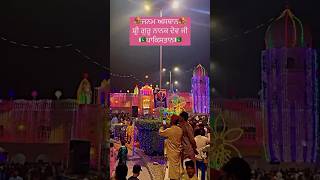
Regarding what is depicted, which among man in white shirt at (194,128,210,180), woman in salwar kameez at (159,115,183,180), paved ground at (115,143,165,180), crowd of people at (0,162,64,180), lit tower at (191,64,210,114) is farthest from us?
lit tower at (191,64,210,114)

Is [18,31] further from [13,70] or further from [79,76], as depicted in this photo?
[79,76]

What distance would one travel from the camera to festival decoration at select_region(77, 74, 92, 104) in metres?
5.75

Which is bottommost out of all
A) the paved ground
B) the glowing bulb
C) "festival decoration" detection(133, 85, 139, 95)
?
the paved ground

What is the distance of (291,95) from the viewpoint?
221 inches

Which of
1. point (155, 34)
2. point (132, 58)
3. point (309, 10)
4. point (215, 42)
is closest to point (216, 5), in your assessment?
point (215, 42)

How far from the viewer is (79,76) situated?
586 cm

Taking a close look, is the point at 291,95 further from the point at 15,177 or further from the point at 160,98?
the point at 160,98

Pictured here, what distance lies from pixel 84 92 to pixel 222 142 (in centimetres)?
198

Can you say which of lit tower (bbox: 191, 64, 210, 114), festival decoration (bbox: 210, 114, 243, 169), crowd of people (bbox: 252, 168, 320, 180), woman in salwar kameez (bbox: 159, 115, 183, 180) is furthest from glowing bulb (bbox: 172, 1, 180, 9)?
crowd of people (bbox: 252, 168, 320, 180)

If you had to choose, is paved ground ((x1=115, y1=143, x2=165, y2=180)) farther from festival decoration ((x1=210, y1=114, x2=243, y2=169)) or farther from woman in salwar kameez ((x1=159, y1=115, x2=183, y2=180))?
festival decoration ((x1=210, y1=114, x2=243, y2=169))

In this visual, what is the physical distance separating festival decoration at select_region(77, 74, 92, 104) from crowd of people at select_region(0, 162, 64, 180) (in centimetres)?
93

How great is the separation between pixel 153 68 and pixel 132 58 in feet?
2.20

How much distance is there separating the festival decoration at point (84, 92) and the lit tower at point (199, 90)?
424 cm

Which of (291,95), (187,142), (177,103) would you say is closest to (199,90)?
(177,103)
